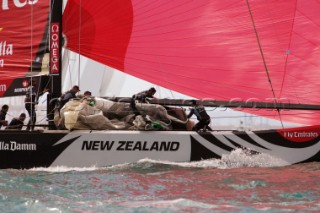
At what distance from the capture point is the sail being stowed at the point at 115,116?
32.5ft

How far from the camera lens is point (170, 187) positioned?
793 cm

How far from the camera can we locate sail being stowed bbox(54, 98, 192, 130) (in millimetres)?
9914

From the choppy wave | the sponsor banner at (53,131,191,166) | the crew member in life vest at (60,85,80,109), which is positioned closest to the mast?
the crew member in life vest at (60,85,80,109)

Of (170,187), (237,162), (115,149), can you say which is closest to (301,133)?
(237,162)

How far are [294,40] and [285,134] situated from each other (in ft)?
5.52

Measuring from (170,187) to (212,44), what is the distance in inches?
135

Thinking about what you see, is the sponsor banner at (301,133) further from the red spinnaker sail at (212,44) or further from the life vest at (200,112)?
the life vest at (200,112)

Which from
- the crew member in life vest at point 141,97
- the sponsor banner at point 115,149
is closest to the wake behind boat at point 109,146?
the sponsor banner at point 115,149

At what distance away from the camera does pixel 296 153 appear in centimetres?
996

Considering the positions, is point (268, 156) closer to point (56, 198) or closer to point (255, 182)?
point (255, 182)

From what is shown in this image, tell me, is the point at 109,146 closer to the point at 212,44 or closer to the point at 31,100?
the point at 31,100

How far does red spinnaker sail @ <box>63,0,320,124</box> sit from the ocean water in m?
1.36

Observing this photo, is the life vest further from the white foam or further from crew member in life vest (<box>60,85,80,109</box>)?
crew member in life vest (<box>60,85,80,109</box>)

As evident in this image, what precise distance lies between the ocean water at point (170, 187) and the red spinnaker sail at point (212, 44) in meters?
1.36
